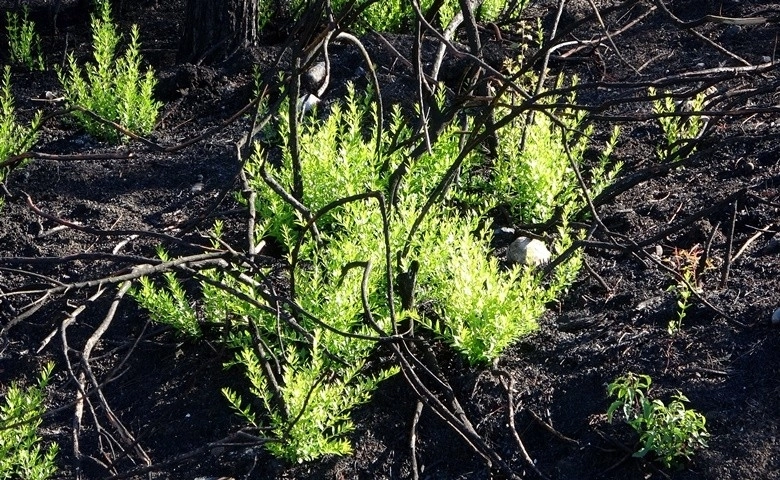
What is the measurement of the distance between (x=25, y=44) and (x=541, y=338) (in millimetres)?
4452

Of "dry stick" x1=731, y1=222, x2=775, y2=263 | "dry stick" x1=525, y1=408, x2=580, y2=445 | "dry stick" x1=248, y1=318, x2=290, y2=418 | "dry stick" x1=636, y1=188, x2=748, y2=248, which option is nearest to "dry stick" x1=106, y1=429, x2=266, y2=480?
"dry stick" x1=248, y1=318, x2=290, y2=418

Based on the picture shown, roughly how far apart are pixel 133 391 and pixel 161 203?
1409 millimetres

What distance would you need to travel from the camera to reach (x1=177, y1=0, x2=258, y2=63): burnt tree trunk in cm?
632

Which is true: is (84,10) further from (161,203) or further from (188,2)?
(161,203)

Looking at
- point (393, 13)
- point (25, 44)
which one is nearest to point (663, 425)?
point (393, 13)

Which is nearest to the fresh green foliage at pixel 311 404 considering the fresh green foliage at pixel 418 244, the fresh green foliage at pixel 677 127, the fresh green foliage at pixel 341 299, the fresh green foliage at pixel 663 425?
the fresh green foliage at pixel 341 299

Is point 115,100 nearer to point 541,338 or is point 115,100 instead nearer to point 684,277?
point 541,338

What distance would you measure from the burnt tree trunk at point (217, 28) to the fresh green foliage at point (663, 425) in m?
3.99

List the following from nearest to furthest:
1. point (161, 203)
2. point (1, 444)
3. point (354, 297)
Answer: point (1, 444) < point (354, 297) < point (161, 203)

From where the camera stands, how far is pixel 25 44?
6633 millimetres

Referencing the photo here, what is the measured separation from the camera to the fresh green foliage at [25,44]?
664 centimetres

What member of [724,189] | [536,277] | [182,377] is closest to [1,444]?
[182,377]

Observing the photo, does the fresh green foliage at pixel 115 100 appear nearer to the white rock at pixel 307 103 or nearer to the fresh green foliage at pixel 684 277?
the white rock at pixel 307 103

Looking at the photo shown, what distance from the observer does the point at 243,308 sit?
3.63m
